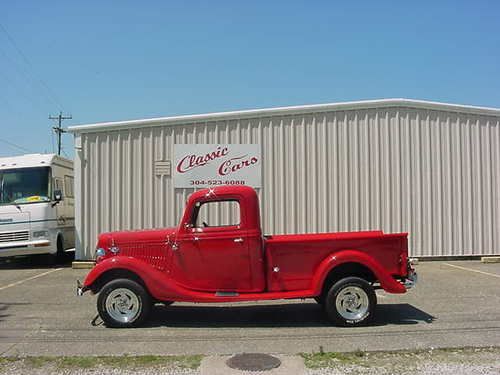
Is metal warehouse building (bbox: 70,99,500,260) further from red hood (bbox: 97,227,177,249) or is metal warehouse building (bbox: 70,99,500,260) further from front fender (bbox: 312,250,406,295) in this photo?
front fender (bbox: 312,250,406,295)

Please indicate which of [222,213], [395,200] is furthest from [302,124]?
[222,213]

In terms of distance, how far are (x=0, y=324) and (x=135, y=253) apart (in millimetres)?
2223

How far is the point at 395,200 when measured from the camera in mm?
14516

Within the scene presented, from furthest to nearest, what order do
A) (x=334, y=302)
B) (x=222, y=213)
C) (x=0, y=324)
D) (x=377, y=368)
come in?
(x=222, y=213) < (x=0, y=324) < (x=334, y=302) < (x=377, y=368)

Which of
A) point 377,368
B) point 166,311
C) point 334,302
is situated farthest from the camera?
point 166,311

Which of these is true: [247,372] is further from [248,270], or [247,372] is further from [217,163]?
[217,163]

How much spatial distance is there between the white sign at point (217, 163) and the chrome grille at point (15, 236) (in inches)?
161

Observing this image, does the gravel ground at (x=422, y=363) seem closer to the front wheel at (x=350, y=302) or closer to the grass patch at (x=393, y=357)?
the grass patch at (x=393, y=357)

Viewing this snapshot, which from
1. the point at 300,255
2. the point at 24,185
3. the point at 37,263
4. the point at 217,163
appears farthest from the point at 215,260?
the point at 37,263

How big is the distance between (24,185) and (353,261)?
1019 centimetres

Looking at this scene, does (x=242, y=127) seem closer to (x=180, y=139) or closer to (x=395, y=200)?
(x=180, y=139)

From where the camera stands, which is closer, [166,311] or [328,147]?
[166,311]

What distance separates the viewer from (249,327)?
7336mm

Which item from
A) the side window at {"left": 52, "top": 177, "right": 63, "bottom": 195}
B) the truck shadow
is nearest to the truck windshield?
the side window at {"left": 52, "top": 177, "right": 63, "bottom": 195}
